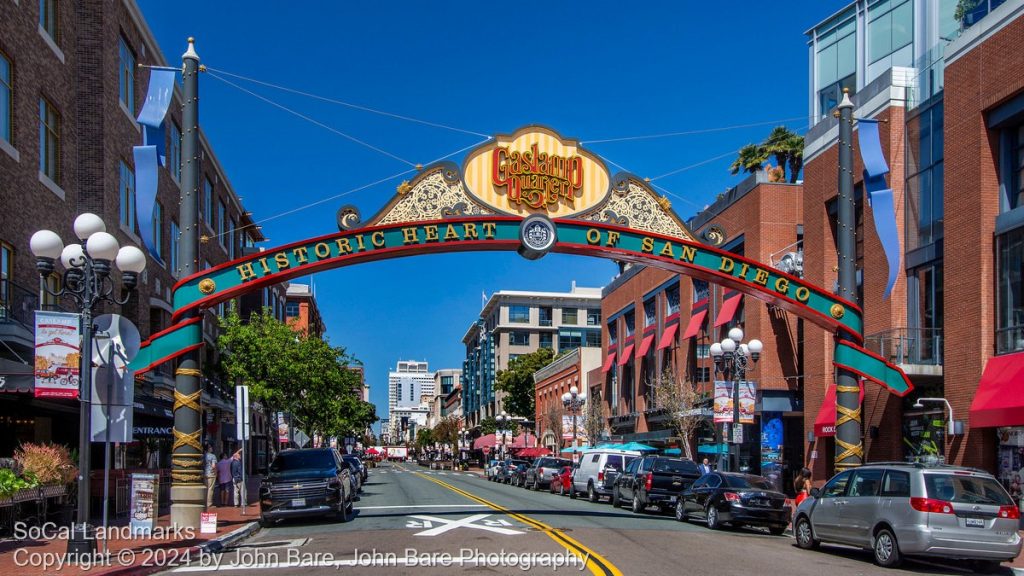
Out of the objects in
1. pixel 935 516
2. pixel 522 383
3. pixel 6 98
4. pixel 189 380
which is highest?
pixel 6 98

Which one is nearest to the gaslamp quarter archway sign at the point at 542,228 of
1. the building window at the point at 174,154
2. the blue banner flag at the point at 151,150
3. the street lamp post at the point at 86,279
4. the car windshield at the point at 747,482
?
the blue banner flag at the point at 151,150

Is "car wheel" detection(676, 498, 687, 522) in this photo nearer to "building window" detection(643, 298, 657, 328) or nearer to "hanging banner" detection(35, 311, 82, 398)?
"hanging banner" detection(35, 311, 82, 398)

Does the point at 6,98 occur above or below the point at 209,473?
above

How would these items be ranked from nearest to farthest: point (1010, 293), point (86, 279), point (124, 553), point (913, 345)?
point (86, 279) → point (124, 553) → point (1010, 293) → point (913, 345)

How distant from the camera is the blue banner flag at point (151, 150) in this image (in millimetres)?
19688

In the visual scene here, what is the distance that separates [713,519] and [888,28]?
71.8ft

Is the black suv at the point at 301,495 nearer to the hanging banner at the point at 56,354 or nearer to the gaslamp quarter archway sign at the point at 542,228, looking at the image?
the gaslamp quarter archway sign at the point at 542,228

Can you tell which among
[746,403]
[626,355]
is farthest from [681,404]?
[626,355]

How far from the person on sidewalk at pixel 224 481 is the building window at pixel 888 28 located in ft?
85.5

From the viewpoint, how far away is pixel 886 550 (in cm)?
1550

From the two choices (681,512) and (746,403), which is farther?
(746,403)

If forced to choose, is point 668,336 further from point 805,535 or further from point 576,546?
point 576,546

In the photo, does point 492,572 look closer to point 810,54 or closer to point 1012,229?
point 1012,229

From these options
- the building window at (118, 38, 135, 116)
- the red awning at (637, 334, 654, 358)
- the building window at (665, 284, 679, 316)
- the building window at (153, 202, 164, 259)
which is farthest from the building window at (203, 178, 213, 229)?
the red awning at (637, 334, 654, 358)
